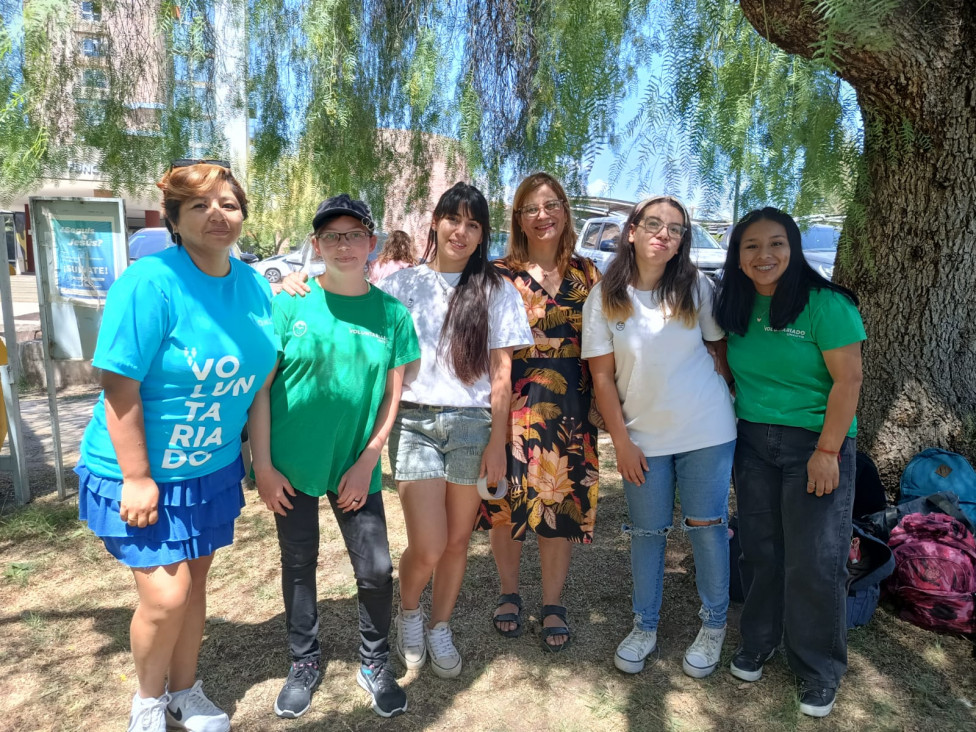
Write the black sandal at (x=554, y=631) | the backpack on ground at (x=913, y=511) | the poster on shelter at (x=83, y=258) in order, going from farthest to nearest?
1. the poster on shelter at (x=83, y=258)
2. the backpack on ground at (x=913, y=511)
3. the black sandal at (x=554, y=631)

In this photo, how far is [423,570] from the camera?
8.68ft

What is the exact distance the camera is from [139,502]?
6.43ft

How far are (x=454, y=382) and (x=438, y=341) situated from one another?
16 centimetres

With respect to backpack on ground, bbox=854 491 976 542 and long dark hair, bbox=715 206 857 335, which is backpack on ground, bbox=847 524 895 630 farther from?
long dark hair, bbox=715 206 857 335

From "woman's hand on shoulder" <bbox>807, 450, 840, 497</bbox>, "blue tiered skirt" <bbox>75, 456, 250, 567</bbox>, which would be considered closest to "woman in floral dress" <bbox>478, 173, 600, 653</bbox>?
"woman's hand on shoulder" <bbox>807, 450, 840, 497</bbox>

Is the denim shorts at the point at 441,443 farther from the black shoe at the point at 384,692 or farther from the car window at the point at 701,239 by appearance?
the car window at the point at 701,239

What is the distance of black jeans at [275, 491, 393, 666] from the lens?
242 cm

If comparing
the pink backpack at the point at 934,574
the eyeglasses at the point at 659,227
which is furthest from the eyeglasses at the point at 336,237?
A: the pink backpack at the point at 934,574

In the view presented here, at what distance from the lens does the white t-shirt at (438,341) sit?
2553 millimetres

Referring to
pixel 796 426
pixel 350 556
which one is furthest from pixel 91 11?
pixel 796 426

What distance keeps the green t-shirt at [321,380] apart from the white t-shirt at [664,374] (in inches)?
32.0

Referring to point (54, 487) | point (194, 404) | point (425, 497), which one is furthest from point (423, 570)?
point (54, 487)

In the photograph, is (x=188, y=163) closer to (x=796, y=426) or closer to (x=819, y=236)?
(x=796, y=426)

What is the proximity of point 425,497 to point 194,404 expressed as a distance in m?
0.86
